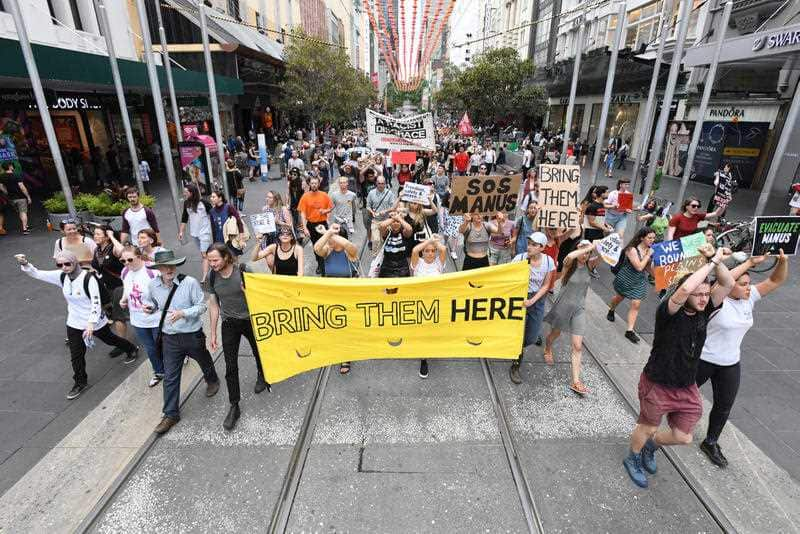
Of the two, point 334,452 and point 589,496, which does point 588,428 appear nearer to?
point 589,496

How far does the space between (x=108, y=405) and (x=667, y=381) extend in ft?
19.3

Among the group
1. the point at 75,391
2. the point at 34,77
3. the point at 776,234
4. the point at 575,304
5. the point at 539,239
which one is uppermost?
the point at 34,77

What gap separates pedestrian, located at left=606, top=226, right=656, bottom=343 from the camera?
6266 mm

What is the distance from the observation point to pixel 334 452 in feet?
14.4

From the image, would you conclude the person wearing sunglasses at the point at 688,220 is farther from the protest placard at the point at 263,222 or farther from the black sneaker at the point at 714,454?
the protest placard at the point at 263,222

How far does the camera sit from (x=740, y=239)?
9578 millimetres

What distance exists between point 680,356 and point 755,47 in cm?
1369

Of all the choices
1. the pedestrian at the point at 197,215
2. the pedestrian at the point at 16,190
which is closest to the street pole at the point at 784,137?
the pedestrian at the point at 197,215

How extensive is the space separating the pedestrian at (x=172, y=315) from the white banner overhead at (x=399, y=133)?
7.99m

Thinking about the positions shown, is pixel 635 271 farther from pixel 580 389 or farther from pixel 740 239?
pixel 740 239

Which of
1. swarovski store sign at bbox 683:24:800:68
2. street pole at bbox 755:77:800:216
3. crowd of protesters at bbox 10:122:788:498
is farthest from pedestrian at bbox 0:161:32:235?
swarovski store sign at bbox 683:24:800:68

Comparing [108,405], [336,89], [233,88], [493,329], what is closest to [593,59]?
[336,89]

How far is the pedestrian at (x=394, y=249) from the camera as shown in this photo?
5.66 m

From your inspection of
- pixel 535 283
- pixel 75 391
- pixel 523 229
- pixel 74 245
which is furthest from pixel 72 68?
pixel 535 283
